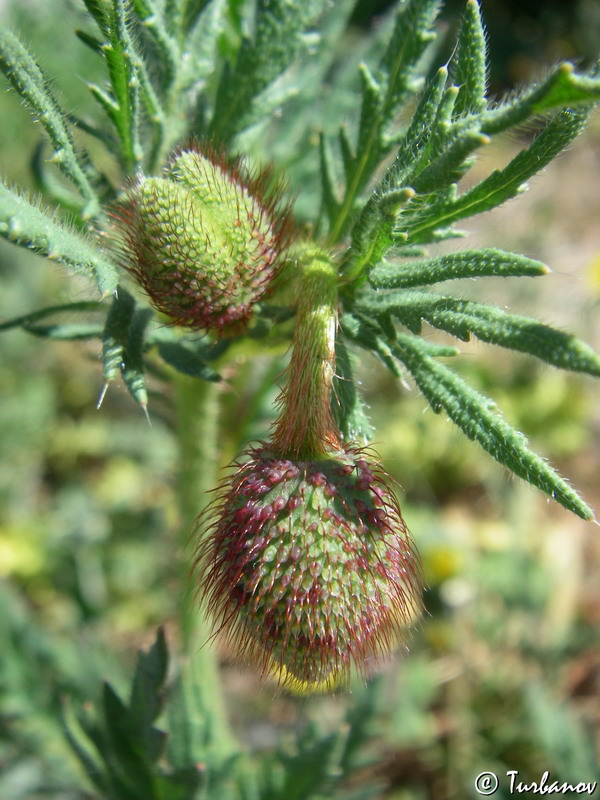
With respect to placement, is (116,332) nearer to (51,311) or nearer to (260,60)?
(51,311)

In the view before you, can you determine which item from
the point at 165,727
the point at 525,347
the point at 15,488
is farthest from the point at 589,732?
the point at 15,488

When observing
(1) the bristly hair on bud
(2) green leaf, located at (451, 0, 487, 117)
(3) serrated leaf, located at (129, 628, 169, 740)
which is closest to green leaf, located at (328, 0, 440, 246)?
(2) green leaf, located at (451, 0, 487, 117)

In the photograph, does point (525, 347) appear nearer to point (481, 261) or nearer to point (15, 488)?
point (481, 261)

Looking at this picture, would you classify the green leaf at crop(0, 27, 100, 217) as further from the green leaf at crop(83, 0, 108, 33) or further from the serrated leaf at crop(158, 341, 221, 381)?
the serrated leaf at crop(158, 341, 221, 381)

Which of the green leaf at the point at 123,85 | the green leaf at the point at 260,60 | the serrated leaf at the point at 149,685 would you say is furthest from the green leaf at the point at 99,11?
the serrated leaf at the point at 149,685

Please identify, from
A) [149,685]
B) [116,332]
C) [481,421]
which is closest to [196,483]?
[149,685]

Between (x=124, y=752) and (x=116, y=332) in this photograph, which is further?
(x=124, y=752)

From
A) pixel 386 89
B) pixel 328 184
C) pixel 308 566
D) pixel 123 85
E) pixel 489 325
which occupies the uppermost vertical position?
pixel 386 89
